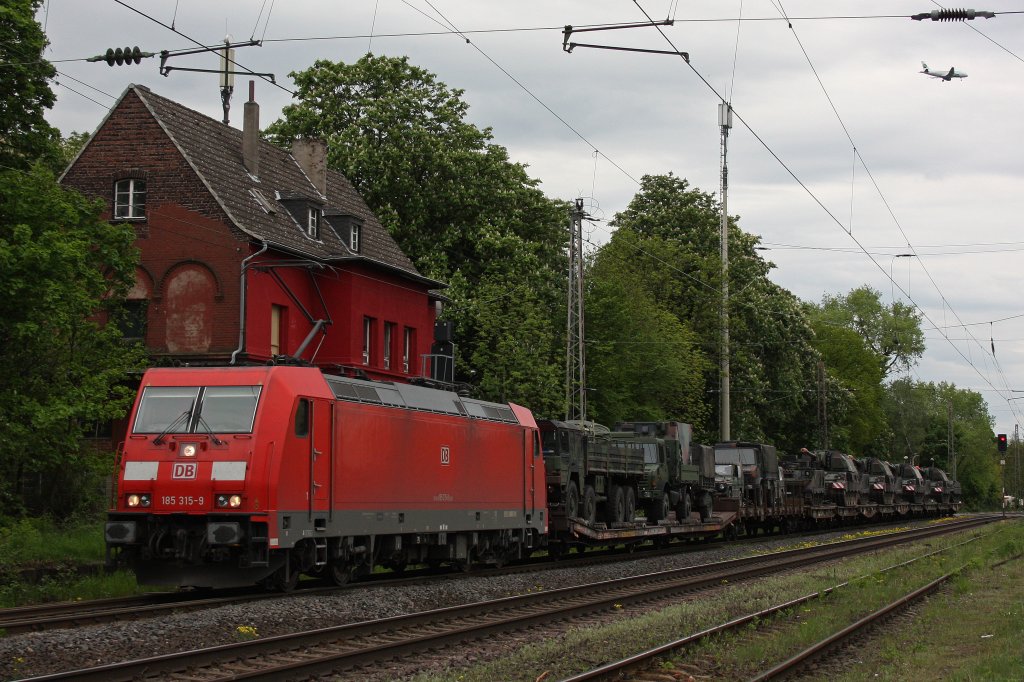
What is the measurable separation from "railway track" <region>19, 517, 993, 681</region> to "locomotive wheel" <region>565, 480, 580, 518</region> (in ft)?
19.2

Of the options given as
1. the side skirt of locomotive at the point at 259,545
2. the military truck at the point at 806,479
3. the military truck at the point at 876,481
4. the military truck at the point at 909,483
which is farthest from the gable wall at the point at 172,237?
the military truck at the point at 909,483

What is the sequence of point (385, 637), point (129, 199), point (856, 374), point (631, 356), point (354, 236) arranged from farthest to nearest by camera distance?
point (856, 374) < point (631, 356) < point (354, 236) < point (129, 199) < point (385, 637)

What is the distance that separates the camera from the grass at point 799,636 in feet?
37.6

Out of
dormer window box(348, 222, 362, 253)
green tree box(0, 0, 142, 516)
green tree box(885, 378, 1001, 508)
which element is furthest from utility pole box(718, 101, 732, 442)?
green tree box(885, 378, 1001, 508)

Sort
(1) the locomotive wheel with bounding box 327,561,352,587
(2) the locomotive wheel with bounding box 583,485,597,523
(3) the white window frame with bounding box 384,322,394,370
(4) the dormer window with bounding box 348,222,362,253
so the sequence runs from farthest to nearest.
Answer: (3) the white window frame with bounding box 384,322,394,370, (4) the dormer window with bounding box 348,222,362,253, (2) the locomotive wheel with bounding box 583,485,597,523, (1) the locomotive wheel with bounding box 327,561,352,587

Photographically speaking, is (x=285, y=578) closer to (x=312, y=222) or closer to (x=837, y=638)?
(x=837, y=638)

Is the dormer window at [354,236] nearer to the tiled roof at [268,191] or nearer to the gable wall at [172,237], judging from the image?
the tiled roof at [268,191]

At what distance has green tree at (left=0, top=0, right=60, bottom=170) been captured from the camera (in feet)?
83.9

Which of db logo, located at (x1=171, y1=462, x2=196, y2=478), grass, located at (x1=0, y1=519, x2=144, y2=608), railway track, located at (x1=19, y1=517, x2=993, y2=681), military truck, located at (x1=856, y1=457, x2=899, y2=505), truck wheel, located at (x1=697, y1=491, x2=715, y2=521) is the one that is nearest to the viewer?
railway track, located at (x1=19, y1=517, x2=993, y2=681)

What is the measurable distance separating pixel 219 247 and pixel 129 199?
3438 mm

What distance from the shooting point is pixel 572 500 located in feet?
92.1

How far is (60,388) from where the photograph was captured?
74.4 ft

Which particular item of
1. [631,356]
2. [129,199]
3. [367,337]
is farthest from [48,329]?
[631,356]

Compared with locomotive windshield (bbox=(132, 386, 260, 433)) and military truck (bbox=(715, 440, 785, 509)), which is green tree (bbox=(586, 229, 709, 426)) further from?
locomotive windshield (bbox=(132, 386, 260, 433))
